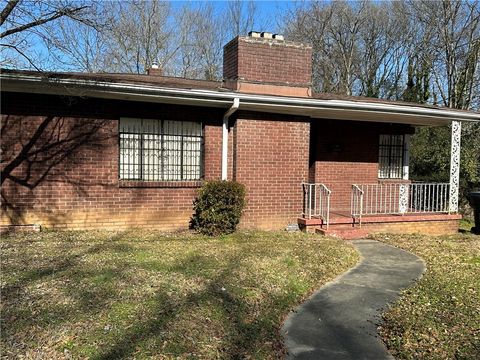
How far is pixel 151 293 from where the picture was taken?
5.04 m

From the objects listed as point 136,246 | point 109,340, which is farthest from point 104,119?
point 109,340

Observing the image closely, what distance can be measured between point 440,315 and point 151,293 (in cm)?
330

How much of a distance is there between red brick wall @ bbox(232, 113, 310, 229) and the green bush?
74 centimetres

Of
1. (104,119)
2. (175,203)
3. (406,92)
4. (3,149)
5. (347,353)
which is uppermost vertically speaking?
(406,92)

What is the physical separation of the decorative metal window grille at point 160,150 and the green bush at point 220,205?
853 mm

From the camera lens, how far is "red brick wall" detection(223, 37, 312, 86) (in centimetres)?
1027

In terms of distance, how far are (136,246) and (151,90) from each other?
2989 millimetres

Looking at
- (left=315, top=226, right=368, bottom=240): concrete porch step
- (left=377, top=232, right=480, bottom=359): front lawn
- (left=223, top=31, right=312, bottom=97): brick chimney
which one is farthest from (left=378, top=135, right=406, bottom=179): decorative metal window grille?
(left=377, top=232, right=480, bottom=359): front lawn

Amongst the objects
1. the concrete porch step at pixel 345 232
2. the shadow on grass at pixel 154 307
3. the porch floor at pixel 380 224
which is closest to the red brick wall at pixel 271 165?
the porch floor at pixel 380 224

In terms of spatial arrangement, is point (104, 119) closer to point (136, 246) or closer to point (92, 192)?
point (92, 192)

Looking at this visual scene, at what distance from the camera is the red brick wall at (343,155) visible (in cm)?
1212

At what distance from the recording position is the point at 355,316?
5078mm

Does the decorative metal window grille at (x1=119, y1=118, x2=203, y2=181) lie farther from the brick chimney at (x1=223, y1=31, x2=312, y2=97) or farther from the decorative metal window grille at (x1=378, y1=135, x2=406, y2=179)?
the decorative metal window grille at (x1=378, y1=135, x2=406, y2=179)

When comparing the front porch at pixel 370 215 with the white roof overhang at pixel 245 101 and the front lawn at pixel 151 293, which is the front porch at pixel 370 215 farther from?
the front lawn at pixel 151 293
